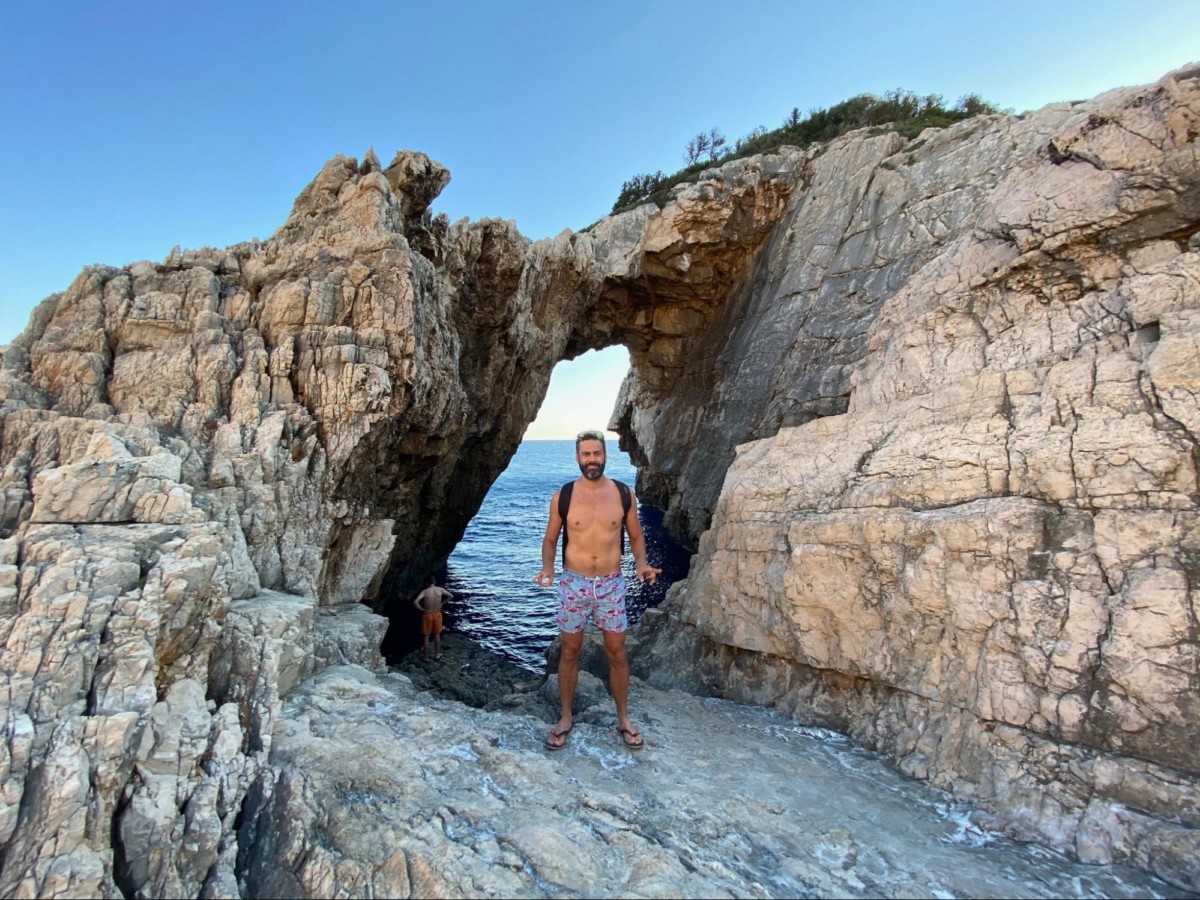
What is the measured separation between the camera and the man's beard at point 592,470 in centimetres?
555

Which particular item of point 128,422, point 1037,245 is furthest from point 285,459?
point 1037,245

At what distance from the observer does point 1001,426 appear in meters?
5.69

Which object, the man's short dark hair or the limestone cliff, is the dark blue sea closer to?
the limestone cliff

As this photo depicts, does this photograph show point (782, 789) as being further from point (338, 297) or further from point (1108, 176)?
Result: point (338, 297)

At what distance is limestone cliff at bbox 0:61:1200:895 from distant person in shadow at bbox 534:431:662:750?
232cm

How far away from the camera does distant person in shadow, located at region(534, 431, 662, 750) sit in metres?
5.64

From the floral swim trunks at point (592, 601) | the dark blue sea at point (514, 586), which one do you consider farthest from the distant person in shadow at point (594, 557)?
the dark blue sea at point (514, 586)

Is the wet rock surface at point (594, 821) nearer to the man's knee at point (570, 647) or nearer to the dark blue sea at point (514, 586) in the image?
the man's knee at point (570, 647)

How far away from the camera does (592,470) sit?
5.61m

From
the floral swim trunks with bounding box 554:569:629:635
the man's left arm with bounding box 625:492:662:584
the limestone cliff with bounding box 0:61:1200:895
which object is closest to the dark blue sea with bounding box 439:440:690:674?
the limestone cliff with bounding box 0:61:1200:895

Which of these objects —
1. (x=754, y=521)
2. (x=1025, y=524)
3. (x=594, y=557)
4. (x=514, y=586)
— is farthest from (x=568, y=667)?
(x=514, y=586)

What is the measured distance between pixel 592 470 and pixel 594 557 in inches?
32.9

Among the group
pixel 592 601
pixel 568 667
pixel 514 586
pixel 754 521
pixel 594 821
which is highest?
pixel 754 521

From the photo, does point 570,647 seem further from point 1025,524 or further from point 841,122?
point 841,122
